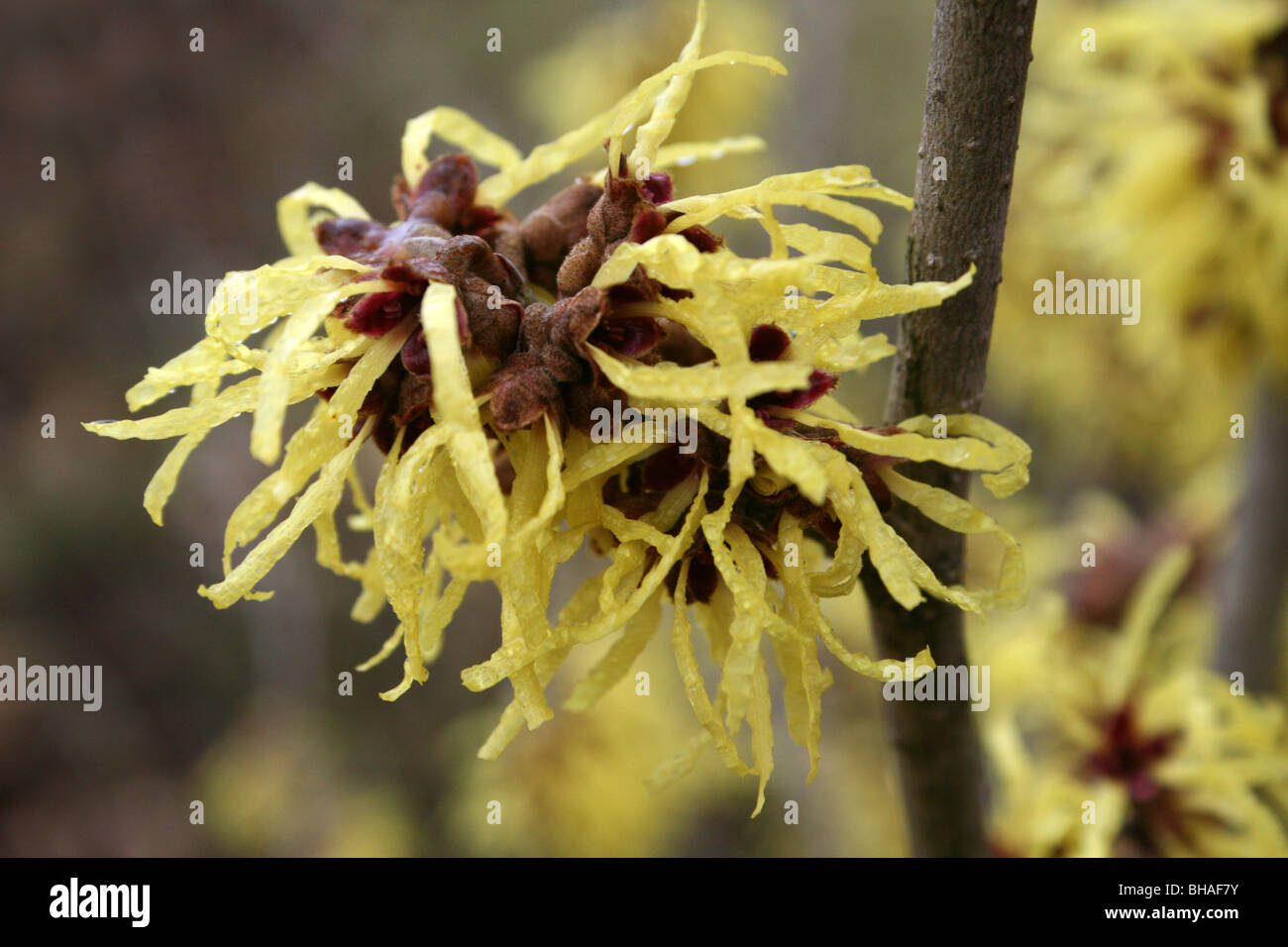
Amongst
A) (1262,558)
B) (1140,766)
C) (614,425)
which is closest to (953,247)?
(614,425)

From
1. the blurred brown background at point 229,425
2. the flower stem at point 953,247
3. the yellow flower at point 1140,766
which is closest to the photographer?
the flower stem at point 953,247

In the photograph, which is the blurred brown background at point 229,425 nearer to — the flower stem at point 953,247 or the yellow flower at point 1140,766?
the yellow flower at point 1140,766

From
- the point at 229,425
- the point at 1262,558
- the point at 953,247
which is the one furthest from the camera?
the point at 229,425

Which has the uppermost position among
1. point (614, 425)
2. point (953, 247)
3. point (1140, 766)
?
point (953, 247)

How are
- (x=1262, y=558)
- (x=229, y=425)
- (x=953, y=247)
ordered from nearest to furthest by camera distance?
(x=953, y=247), (x=1262, y=558), (x=229, y=425)

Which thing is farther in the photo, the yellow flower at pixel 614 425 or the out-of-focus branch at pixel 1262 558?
the out-of-focus branch at pixel 1262 558

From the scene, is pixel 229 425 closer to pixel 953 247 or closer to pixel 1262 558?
pixel 1262 558

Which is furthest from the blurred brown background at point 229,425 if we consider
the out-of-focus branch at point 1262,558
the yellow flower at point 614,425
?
the yellow flower at point 614,425

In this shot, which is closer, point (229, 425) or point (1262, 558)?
point (1262, 558)
